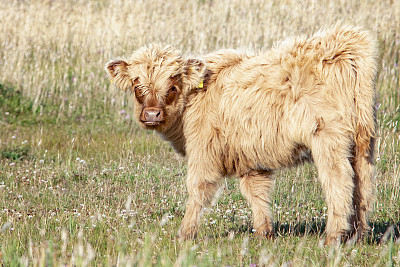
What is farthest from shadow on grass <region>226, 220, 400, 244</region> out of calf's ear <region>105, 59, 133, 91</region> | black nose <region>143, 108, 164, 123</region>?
calf's ear <region>105, 59, 133, 91</region>

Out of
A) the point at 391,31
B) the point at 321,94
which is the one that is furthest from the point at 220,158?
the point at 391,31

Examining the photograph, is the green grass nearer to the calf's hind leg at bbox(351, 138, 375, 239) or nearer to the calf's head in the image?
the calf's hind leg at bbox(351, 138, 375, 239)

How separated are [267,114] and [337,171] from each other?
80cm

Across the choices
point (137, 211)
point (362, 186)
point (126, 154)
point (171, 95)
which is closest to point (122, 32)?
point (126, 154)

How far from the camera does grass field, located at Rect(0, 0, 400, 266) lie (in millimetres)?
4504

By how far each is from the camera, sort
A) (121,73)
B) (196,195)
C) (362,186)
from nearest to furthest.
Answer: (362,186), (196,195), (121,73)

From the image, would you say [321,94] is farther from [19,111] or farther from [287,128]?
[19,111]

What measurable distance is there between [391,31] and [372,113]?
7.58 meters

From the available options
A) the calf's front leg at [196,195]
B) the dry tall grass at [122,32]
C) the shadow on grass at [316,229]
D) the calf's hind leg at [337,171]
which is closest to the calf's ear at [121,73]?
the calf's front leg at [196,195]

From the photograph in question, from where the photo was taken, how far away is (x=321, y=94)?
4.89 metres

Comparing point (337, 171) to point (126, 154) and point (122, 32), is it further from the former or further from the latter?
point (122, 32)

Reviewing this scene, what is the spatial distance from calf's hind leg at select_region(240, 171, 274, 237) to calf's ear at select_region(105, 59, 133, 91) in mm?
1530

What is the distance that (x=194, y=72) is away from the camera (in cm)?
555

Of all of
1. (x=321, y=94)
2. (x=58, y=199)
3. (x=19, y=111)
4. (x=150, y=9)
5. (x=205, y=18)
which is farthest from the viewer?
(x=150, y=9)
